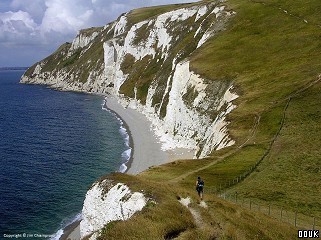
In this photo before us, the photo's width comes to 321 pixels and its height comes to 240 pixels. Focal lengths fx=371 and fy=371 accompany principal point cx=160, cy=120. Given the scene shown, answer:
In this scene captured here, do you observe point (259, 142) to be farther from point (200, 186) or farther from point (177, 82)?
point (177, 82)

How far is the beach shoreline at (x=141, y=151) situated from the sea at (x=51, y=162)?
1672 mm

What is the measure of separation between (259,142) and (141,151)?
41606 millimetres

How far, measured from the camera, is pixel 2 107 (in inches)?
6836

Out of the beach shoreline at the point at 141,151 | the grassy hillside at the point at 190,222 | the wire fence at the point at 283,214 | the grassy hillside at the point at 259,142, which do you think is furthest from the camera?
the beach shoreline at the point at 141,151

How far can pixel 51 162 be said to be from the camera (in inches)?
3221

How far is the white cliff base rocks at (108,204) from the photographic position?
103 feet

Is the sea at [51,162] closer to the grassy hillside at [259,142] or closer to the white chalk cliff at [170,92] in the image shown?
the white chalk cliff at [170,92]

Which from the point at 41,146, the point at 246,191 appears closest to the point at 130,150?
the point at 41,146

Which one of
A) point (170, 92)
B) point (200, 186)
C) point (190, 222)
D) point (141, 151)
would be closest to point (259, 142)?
point (200, 186)

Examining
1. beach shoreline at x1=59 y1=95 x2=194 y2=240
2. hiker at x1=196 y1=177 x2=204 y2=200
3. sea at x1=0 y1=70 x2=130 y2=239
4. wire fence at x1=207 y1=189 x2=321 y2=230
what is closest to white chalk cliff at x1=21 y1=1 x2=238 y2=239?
beach shoreline at x1=59 y1=95 x2=194 y2=240

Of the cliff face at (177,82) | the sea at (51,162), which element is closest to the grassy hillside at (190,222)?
the cliff face at (177,82)

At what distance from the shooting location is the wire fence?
3096 centimetres

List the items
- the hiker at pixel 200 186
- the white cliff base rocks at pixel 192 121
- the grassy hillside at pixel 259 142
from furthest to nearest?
the white cliff base rocks at pixel 192 121 < the hiker at pixel 200 186 < the grassy hillside at pixel 259 142

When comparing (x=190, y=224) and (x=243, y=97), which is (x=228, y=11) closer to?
(x=243, y=97)
